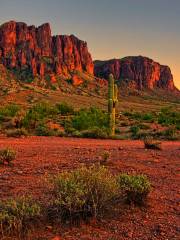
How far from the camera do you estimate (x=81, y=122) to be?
25812 mm

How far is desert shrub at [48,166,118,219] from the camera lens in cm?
558

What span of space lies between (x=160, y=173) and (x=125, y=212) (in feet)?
11.2

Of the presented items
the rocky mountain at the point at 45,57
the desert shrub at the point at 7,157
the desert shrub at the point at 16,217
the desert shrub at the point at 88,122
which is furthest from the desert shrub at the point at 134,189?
the rocky mountain at the point at 45,57

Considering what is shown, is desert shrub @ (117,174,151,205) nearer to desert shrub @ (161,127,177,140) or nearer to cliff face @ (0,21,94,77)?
desert shrub @ (161,127,177,140)

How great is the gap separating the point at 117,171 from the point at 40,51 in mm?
152332

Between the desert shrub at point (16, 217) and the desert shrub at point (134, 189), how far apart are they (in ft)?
5.28

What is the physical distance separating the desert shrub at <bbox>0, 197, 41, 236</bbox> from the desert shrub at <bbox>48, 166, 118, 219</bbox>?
41 cm

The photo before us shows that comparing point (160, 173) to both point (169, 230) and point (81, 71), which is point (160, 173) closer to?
point (169, 230)

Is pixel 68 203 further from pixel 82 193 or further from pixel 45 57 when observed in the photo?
pixel 45 57

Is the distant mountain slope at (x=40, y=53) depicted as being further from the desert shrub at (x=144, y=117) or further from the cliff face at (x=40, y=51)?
the desert shrub at (x=144, y=117)

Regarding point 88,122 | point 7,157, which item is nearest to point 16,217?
point 7,157

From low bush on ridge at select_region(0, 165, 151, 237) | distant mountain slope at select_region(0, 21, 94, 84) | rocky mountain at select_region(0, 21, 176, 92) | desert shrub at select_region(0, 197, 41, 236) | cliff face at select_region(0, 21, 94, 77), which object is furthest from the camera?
cliff face at select_region(0, 21, 94, 77)

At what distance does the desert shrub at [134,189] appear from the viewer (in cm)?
643

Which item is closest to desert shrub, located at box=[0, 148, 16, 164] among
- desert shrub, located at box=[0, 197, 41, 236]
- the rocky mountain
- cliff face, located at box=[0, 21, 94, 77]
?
desert shrub, located at box=[0, 197, 41, 236]
